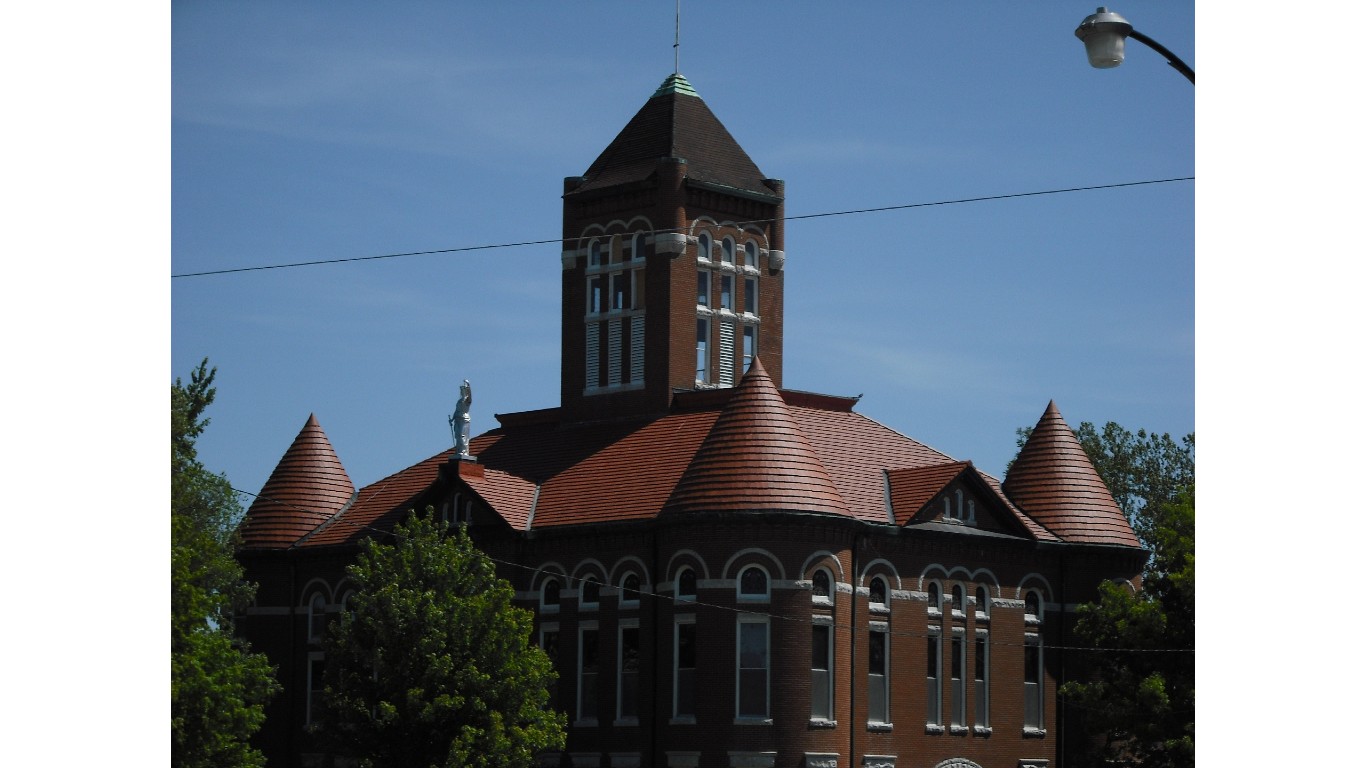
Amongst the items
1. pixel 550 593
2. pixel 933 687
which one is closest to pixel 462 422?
pixel 550 593

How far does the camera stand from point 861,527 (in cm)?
3897

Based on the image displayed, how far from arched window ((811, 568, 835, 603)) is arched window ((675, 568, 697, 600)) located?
2314 millimetres

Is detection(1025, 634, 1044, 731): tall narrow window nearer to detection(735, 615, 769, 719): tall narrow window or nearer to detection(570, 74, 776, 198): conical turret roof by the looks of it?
detection(735, 615, 769, 719): tall narrow window

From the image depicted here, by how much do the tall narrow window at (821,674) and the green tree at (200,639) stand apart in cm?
1013

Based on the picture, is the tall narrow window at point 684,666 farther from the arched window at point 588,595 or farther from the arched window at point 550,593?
the arched window at point 550,593

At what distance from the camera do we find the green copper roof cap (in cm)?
4730

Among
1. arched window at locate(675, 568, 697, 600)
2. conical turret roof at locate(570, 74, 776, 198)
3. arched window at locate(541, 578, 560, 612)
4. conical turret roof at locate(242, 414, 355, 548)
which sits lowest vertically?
arched window at locate(541, 578, 560, 612)

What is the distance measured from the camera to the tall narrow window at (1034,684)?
42.0 m

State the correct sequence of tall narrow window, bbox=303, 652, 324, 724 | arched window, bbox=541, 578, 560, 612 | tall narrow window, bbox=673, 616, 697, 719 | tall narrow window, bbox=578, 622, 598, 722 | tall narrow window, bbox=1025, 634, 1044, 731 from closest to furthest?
tall narrow window, bbox=673, 616, 697, 719 → tall narrow window, bbox=578, 622, 598, 722 → arched window, bbox=541, 578, 560, 612 → tall narrow window, bbox=1025, 634, 1044, 731 → tall narrow window, bbox=303, 652, 324, 724

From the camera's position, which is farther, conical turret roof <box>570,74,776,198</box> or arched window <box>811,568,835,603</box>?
conical turret roof <box>570,74,776,198</box>

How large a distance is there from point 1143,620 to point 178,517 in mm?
17633

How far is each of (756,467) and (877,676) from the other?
193 inches

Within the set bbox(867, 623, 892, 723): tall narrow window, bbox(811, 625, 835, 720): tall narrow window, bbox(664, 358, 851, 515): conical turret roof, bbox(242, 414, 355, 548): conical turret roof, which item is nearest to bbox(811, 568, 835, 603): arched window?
bbox(811, 625, 835, 720): tall narrow window

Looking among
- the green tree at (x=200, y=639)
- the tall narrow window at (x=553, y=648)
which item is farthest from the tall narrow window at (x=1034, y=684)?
the green tree at (x=200, y=639)
